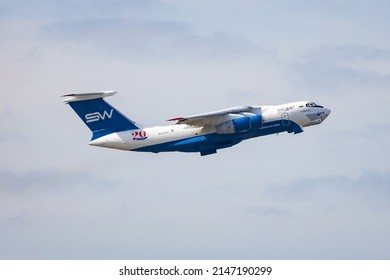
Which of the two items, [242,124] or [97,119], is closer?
[242,124]

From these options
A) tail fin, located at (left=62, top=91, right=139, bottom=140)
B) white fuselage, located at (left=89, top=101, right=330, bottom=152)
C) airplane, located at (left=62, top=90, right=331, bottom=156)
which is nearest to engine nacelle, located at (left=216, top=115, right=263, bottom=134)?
airplane, located at (left=62, top=90, right=331, bottom=156)

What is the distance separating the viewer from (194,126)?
252 ft

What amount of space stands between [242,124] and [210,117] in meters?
1.54

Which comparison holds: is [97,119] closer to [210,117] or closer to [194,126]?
[194,126]

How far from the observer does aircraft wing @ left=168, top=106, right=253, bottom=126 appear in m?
75.5

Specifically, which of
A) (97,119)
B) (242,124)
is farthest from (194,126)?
(97,119)

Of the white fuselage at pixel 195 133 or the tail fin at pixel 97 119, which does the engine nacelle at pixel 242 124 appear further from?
the tail fin at pixel 97 119

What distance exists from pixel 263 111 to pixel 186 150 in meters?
4.11

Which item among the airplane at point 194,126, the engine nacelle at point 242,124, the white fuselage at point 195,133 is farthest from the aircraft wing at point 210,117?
the engine nacelle at point 242,124

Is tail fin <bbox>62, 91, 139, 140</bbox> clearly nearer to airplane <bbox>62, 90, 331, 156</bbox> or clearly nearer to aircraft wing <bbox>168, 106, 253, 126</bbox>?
airplane <bbox>62, 90, 331, 156</bbox>

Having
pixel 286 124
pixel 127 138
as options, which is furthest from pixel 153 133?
pixel 286 124
